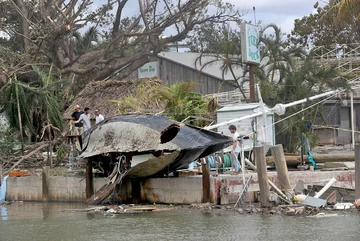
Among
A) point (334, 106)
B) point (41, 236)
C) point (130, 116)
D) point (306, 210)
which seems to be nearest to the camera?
point (41, 236)

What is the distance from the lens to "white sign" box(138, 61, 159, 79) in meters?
44.6

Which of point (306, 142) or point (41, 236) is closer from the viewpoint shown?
point (41, 236)

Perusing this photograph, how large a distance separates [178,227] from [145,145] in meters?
4.24

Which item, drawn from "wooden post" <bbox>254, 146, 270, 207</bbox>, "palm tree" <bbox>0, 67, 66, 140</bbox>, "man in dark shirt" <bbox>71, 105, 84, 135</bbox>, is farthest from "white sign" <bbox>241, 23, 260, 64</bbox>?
"palm tree" <bbox>0, 67, 66, 140</bbox>

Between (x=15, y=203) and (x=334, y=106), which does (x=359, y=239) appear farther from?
(x=334, y=106)

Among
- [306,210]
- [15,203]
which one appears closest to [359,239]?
[306,210]

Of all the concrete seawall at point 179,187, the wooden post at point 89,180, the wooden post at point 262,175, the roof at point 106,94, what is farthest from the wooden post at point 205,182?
the roof at point 106,94

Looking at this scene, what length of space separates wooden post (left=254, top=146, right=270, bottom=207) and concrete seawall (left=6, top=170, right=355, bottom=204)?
1.43 metres

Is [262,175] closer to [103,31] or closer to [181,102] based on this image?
[181,102]

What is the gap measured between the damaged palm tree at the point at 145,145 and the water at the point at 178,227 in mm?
1978

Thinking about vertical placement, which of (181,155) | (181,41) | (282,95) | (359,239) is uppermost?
(181,41)

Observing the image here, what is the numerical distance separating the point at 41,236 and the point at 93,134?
19.8 ft

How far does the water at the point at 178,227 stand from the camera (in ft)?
55.4

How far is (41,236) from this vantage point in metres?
18.1
